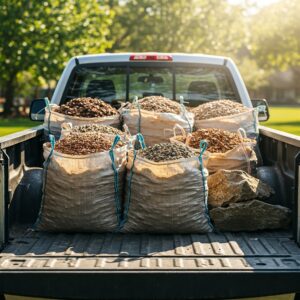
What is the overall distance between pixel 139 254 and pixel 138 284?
434 mm

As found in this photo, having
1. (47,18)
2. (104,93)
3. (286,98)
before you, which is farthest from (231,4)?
(286,98)

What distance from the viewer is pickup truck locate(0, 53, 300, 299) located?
4.11 meters

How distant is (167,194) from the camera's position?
5.05m

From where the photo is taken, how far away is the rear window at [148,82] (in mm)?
7402

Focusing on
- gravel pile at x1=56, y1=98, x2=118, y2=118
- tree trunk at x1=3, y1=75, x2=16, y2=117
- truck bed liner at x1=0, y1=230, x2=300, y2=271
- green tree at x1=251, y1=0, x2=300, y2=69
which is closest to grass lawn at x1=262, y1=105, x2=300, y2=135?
green tree at x1=251, y1=0, x2=300, y2=69

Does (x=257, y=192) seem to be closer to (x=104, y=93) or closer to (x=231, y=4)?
(x=104, y=93)

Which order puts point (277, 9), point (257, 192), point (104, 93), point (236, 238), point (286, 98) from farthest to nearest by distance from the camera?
1. point (286, 98)
2. point (277, 9)
3. point (104, 93)
4. point (257, 192)
5. point (236, 238)

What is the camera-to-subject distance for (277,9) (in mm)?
52375

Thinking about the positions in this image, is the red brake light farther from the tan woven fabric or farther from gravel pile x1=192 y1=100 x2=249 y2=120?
the tan woven fabric

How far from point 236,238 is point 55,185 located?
125 centimetres

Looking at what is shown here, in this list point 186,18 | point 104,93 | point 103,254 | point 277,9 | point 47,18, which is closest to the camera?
point 103,254

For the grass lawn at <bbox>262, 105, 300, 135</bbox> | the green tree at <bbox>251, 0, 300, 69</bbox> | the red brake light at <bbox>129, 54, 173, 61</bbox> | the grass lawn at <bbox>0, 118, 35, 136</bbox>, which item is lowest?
the grass lawn at <bbox>262, 105, 300, 135</bbox>

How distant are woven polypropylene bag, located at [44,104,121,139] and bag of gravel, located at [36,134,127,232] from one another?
1.24 meters

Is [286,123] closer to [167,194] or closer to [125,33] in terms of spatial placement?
[125,33]
